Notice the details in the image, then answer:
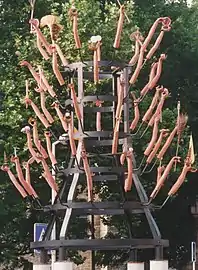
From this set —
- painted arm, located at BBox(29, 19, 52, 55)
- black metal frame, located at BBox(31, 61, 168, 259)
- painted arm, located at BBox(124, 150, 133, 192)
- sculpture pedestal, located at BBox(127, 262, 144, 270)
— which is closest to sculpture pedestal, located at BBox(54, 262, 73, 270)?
black metal frame, located at BBox(31, 61, 168, 259)

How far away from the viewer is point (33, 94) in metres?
20.3

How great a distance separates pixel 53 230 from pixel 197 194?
17.0 m

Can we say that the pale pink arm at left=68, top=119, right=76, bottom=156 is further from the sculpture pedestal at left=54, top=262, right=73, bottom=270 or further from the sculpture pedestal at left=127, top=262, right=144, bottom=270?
the sculpture pedestal at left=127, top=262, right=144, bottom=270

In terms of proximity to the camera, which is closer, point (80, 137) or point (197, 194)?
point (80, 137)

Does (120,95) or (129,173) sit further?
(120,95)

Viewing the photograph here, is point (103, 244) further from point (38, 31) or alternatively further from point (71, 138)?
point (38, 31)

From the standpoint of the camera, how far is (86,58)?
64.2 ft

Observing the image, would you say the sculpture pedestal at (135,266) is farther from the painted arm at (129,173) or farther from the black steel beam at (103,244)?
the painted arm at (129,173)

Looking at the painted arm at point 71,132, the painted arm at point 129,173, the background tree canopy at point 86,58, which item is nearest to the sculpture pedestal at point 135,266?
the painted arm at point 129,173

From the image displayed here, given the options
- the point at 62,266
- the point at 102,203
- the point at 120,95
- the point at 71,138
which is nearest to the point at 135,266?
the point at 102,203

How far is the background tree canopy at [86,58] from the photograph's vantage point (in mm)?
20812

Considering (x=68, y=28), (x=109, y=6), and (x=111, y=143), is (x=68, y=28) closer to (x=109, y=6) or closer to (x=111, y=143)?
(x=109, y=6)

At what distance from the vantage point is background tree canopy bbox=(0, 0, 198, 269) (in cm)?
2081

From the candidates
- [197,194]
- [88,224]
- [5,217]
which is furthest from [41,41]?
[197,194]
